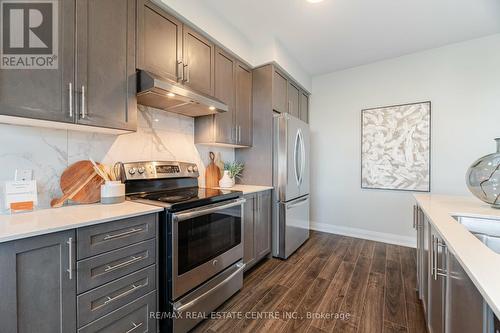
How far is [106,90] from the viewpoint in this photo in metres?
1.44

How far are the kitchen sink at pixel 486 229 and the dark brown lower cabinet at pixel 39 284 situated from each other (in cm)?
221

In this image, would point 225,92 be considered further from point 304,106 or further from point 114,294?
point 114,294

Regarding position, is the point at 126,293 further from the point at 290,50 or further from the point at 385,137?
the point at 385,137

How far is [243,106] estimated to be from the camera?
275cm

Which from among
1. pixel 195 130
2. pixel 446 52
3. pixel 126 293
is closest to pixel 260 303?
pixel 126 293

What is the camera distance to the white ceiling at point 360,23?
217 centimetres

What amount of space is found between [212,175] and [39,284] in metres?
1.77

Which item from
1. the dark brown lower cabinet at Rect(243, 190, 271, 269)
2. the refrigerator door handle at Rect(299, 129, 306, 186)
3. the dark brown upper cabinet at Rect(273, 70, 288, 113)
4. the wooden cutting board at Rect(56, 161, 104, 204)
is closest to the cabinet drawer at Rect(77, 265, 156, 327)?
the wooden cutting board at Rect(56, 161, 104, 204)

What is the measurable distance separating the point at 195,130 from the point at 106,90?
3.60ft

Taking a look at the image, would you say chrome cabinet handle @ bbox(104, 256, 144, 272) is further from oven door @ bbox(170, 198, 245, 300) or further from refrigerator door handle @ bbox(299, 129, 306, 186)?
refrigerator door handle @ bbox(299, 129, 306, 186)

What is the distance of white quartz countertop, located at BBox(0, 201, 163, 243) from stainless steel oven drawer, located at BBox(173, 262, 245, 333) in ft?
2.22

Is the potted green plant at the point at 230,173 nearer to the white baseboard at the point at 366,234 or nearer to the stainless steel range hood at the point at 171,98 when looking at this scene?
the stainless steel range hood at the point at 171,98

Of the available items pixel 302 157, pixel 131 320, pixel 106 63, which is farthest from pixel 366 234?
pixel 106 63

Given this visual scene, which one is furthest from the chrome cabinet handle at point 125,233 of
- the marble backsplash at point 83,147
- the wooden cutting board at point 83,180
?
the marble backsplash at point 83,147
